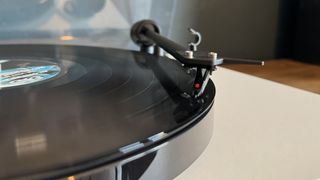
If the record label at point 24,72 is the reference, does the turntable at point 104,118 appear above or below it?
above

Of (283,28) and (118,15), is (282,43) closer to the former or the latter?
(283,28)

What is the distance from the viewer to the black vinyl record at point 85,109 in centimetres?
29

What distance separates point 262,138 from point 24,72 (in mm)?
295

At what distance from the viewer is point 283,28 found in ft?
4.07

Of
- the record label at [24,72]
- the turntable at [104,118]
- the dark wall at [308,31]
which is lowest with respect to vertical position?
the dark wall at [308,31]

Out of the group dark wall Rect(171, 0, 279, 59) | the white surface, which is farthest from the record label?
dark wall Rect(171, 0, 279, 59)

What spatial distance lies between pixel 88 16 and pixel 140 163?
60cm

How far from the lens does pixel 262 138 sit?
18.8 inches

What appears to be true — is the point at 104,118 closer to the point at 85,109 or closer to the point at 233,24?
the point at 85,109

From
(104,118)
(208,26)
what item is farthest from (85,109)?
(208,26)

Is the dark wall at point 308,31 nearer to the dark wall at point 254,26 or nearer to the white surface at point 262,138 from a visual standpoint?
the dark wall at point 254,26

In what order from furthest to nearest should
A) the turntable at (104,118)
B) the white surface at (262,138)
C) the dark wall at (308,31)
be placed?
the dark wall at (308,31) < the white surface at (262,138) < the turntable at (104,118)

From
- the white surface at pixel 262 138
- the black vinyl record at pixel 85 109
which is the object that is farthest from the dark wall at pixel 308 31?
the black vinyl record at pixel 85 109

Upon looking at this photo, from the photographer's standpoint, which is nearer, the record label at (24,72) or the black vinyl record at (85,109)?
the black vinyl record at (85,109)
